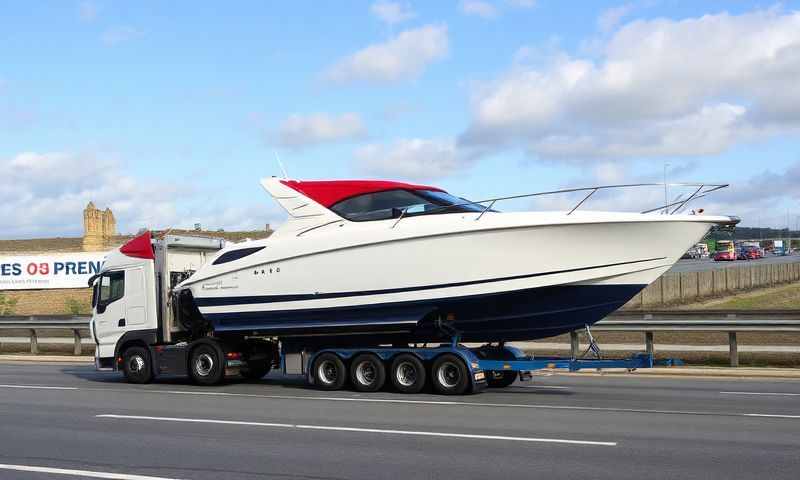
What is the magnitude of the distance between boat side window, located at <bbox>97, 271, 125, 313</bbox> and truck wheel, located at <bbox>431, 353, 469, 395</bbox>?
285 inches

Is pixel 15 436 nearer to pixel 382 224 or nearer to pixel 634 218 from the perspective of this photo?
pixel 382 224

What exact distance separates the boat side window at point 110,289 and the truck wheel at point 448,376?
7.25 m

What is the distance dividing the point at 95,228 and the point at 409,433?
165 ft

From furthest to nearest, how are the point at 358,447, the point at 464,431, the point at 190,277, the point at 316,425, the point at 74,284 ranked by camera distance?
the point at 74,284, the point at 190,277, the point at 316,425, the point at 464,431, the point at 358,447

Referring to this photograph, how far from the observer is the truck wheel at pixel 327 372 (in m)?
14.8

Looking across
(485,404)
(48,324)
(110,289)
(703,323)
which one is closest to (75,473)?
(485,404)

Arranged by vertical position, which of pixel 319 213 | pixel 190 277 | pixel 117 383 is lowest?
pixel 117 383

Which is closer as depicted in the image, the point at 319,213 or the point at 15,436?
the point at 15,436

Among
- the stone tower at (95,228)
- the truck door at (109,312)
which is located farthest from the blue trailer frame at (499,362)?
the stone tower at (95,228)

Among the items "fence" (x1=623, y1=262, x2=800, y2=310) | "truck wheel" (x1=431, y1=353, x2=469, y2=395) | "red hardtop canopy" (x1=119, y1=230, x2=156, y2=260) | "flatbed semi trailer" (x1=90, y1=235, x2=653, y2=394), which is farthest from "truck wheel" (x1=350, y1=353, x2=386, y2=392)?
"fence" (x1=623, y1=262, x2=800, y2=310)

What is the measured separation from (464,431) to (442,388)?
11.9 feet

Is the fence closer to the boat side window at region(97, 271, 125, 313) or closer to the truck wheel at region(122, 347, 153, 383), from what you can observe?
the truck wheel at region(122, 347, 153, 383)

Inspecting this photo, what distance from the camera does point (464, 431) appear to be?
10.3 meters

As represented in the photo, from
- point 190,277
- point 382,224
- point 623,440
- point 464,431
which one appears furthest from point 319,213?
point 623,440
